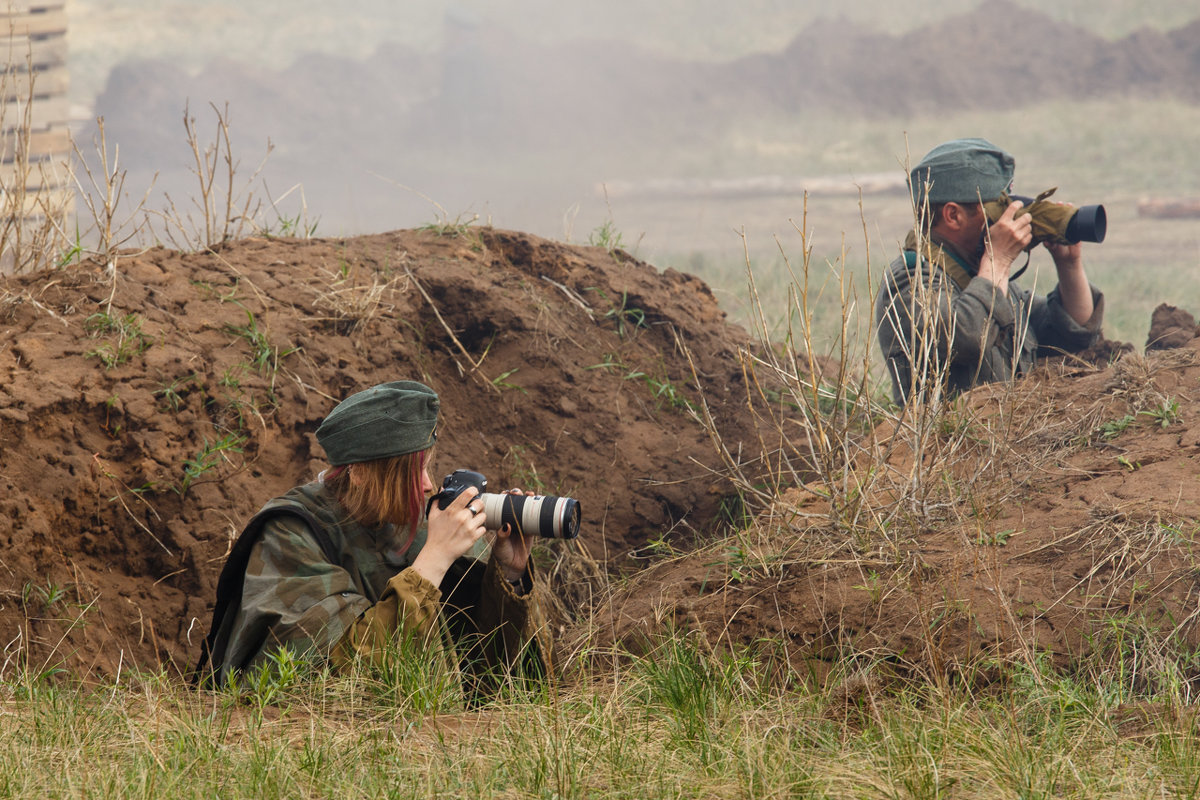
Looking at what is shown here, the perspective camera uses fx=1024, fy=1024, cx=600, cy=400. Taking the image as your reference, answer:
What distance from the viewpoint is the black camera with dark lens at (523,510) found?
2.80m

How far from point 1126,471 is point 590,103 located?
28292mm

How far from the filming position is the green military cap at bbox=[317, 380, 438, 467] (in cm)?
279

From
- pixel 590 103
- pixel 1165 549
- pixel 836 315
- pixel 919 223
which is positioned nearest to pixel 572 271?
pixel 919 223

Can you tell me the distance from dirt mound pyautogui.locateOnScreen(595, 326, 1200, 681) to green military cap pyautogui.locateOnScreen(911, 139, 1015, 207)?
1.08 metres

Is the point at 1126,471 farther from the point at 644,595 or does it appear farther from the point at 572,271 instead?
the point at 572,271

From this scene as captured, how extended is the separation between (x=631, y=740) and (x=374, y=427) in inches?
42.0

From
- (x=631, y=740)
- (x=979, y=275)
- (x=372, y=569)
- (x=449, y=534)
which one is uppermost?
(x=979, y=275)

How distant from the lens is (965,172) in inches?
178

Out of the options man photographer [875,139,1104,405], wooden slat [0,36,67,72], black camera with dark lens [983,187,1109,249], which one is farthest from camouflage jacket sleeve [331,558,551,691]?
wooden slat [0,36,67,72]

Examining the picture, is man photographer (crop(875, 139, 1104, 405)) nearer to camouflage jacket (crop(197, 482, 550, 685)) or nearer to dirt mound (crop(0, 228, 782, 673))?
dirt mound (crop(0, 228, 782, 673))

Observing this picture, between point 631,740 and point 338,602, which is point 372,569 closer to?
point 338,602

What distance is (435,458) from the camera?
167 inches

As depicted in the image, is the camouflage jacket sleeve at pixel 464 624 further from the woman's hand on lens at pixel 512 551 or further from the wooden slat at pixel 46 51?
the wooden slat at pixel 46 51

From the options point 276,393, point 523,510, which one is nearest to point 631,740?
point 523,510
